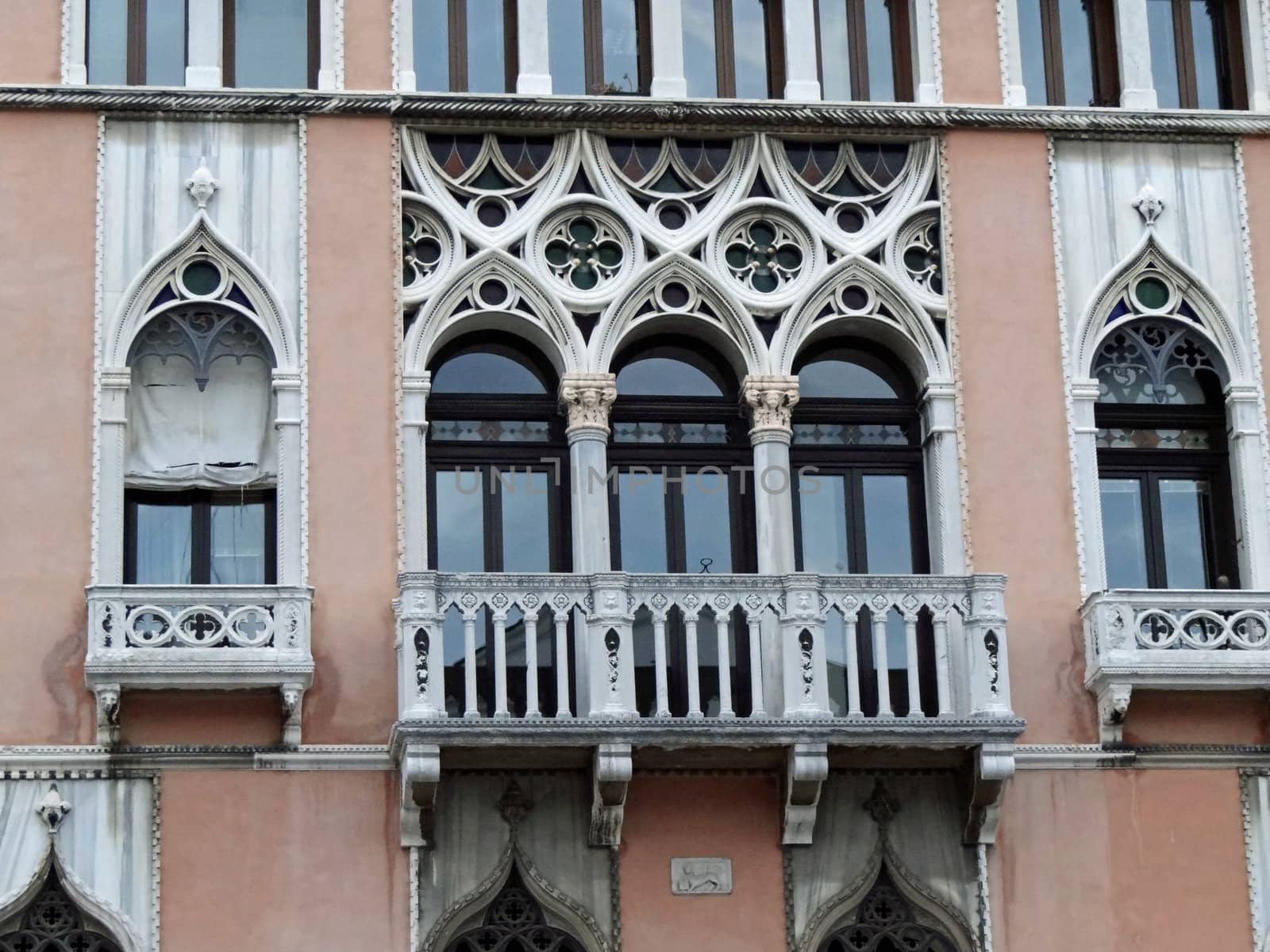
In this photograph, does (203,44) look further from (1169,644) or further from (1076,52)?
(1169,644)

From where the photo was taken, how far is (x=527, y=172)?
2367 centimetres

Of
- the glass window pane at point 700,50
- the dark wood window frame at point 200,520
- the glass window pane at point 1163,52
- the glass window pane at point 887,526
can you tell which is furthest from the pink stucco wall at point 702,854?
the glass window pane at point 1163,52

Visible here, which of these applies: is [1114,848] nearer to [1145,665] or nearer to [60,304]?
[1145,665]

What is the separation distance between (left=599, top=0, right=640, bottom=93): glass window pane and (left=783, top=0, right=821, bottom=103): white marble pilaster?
3.92 ft

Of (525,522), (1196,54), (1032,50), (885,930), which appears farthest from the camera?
(1196,54)

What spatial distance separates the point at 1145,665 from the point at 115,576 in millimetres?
7553

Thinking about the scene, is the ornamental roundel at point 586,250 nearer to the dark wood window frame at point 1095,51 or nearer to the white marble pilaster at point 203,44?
the white marble pilaster at point 203,44

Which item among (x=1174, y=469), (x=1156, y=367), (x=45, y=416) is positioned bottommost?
(x=1174, y=469)

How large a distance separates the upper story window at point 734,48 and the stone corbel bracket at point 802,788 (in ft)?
18.1

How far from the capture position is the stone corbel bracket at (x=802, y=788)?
856 inches

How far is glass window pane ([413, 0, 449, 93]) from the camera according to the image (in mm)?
23938

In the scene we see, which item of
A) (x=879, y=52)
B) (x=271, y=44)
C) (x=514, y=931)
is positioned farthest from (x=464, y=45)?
(x=514, y=931)

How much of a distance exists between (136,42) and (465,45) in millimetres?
2558

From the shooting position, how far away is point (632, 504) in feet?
76.6
